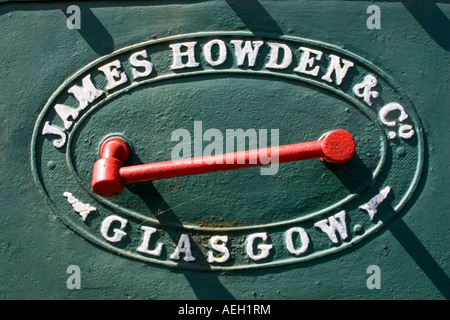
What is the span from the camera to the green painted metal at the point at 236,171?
1.75 metres

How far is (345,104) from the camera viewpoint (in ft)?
5.80

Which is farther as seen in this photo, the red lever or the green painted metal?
the green painted metal

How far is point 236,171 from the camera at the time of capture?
70.1 inches

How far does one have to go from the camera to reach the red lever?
5.16ft

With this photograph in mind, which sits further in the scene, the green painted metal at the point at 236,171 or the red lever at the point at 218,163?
the green painted metal at the point at 236,171

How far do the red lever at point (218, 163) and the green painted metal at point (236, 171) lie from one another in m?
0.17

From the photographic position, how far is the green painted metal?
175cm

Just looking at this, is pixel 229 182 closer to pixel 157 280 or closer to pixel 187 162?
pixel 187 162

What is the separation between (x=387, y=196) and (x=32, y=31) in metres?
1.30

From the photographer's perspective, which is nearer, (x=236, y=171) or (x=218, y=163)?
(x=218, y=163)

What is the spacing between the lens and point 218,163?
5.17ft

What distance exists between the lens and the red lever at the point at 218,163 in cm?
157

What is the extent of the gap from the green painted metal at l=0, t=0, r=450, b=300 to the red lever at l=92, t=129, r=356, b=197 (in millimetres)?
173

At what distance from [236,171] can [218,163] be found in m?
0.21
